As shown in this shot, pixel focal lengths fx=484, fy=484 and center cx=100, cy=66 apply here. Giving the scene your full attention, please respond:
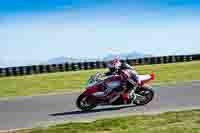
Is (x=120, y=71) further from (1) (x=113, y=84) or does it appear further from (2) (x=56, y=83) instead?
(2) (x=56, y=83)

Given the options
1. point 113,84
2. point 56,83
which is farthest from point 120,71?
point 56,83

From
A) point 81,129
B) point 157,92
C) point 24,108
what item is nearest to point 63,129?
point 81,129

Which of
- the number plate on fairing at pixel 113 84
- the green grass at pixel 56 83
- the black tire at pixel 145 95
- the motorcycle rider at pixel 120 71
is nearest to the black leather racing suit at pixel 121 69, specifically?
the motorcycle rider at pixel 120 71

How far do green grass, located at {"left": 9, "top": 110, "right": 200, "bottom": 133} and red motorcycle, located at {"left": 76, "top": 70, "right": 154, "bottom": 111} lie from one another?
8.33 feet

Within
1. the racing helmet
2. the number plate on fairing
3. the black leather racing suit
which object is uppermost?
the racing helmet

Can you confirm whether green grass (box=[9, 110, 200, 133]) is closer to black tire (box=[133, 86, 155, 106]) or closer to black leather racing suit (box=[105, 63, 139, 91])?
black leather racing suit (box=[105, 63, 139, 91])

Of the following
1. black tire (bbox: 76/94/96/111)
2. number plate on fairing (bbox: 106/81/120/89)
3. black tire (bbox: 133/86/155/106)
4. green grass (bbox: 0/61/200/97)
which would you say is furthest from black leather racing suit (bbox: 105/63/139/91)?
green grass (bbox: 0/61/200/97)

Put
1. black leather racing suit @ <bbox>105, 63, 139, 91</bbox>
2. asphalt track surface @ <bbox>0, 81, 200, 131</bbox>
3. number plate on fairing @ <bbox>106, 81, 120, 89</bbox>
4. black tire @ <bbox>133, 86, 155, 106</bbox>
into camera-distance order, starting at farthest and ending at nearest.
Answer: black tire @ <bbox>133, 86, 155, 106</bbox> → number plate on fairing @ <bbox>106, 81, 120, 89</bbox> → black leather racing suit @ <bbox>105, 63, 139, 91</bbox> → asphalt track surface @ <bbox>0, 81, 200, 131</bbox>

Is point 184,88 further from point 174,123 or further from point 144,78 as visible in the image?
point 174,123

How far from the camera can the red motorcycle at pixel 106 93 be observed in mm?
13875

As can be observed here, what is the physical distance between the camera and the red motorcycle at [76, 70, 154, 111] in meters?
13.9

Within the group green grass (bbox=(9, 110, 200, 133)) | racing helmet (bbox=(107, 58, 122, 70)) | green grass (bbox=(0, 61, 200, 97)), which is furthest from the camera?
green grass (bbox=(0, 61, 200, 97))

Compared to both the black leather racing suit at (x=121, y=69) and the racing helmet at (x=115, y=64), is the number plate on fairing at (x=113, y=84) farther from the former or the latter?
the racing helmet at (x=115, y=64)

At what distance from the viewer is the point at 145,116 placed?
11586 mm
